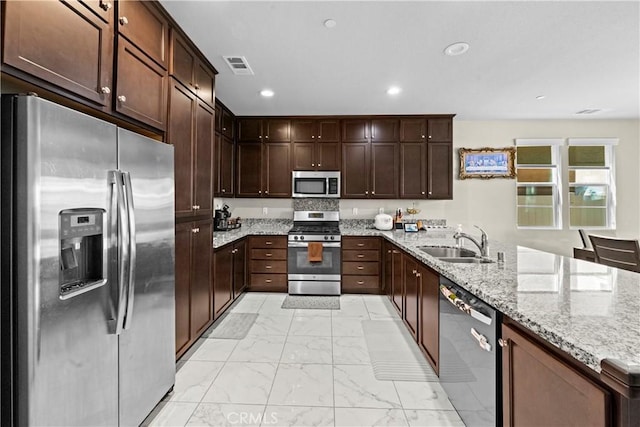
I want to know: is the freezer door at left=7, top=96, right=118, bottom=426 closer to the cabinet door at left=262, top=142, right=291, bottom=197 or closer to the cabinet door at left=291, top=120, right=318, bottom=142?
the cabinet door at left=262, top=142, right=291, bottom=197

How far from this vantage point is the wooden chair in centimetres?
254

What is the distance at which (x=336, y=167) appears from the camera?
176 inches

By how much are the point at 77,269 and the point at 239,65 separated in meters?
2.33

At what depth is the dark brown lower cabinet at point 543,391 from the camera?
31.0 inches

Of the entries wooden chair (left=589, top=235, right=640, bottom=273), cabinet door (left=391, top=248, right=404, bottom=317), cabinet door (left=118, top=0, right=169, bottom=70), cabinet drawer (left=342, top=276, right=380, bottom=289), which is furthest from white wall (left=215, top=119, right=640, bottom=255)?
cabinet door (left=118, top=0, right=169, bottom=70)

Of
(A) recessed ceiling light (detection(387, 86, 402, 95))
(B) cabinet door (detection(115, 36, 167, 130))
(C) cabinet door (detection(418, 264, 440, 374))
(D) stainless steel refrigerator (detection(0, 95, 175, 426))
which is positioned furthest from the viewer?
(A) recessed ceiling light (detection(387, 86, 402, 95))

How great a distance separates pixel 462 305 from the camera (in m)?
1.52

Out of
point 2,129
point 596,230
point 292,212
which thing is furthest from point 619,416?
point 596,230

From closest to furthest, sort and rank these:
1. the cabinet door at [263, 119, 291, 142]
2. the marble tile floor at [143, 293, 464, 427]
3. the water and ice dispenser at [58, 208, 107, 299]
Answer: the water and ice dispenser at [58, 208, 107, 299], the marble tile floor at [143, 293, 464, 427], the cabinet door at [263, 119, 291, 142]

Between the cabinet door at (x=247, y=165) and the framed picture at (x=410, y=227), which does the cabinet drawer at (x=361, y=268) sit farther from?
the cabinet door at (x=247, y=165)

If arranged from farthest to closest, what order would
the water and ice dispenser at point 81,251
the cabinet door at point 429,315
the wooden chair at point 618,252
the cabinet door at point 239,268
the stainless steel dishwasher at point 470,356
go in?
the cabinet door at point 239,268
the wooden chair at point 618,252
the cabinet door at point 429,315
the stainless steel dishwasher at point 470,356
the water and ice dispenser at point 81,251

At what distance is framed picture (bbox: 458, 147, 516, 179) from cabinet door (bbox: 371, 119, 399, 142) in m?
1.24

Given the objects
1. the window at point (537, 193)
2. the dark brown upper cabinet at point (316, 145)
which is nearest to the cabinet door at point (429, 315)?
the dark brown upper cabinet at point (316, 145)

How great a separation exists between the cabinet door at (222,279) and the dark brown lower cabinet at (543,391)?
2.48m
